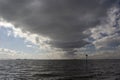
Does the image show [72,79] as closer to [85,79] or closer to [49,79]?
[85,79]

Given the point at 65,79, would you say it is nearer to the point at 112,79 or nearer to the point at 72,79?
the point at 72,79

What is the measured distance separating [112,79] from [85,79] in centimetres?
933

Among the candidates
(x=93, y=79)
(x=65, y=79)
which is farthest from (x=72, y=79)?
(x=93, y=79)

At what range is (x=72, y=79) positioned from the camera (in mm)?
57812

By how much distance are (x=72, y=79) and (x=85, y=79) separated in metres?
4.63

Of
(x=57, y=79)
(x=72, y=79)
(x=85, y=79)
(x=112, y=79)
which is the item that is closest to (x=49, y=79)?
(x=57, y=79)

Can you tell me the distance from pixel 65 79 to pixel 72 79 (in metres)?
2.53

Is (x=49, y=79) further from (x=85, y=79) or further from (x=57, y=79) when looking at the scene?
(x=85, y=79)

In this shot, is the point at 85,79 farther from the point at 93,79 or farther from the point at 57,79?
the point at 57,79

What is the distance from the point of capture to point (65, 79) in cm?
5812

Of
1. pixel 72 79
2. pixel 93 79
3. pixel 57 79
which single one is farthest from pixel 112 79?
pixel 57 79

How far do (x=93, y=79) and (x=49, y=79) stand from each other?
52.4 feet

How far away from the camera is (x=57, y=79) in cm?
5872

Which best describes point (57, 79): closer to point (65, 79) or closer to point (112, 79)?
point (65, 79)
